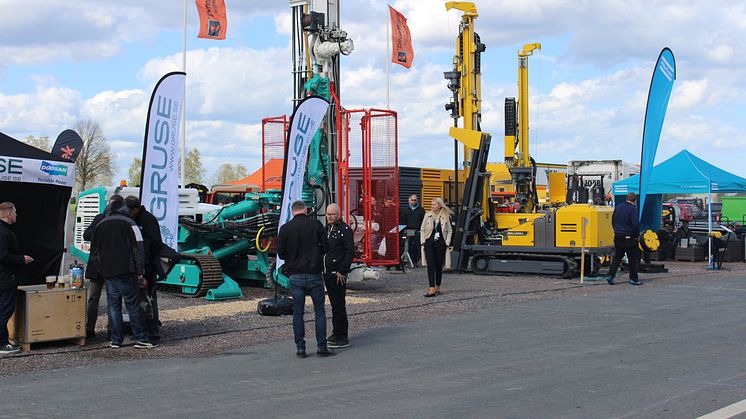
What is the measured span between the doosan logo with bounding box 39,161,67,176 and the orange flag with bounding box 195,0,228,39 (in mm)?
17763

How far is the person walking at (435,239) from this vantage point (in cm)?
1573

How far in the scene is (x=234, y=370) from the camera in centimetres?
891

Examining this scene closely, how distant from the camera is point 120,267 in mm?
10070

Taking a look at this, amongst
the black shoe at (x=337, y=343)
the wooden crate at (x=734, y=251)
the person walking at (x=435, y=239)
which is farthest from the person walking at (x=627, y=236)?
the black shoe at (x=337, y=343)

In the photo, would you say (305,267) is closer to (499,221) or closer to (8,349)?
(8,349)

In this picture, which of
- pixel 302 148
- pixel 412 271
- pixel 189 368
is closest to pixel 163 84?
pixel 302 148

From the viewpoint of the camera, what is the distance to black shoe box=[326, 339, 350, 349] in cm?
1036

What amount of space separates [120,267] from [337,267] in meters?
2.55

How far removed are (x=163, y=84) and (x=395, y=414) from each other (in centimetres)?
666

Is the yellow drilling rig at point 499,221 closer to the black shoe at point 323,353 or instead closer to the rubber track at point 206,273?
the rubber track at point 206,273

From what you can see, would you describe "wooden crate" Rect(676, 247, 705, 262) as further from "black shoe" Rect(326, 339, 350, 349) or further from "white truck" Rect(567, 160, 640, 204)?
"black shoe" Rect(326, 339, 350, 349)

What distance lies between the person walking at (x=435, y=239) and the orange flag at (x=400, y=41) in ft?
54.3

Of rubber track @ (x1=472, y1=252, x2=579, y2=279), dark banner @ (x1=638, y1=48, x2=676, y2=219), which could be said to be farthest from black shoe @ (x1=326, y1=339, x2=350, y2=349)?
dark banner @ (x1=638, y1=48, x2=676, y2=219)

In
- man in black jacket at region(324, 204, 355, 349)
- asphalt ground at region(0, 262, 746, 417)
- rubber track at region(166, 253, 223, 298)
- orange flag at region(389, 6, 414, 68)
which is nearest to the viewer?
asphalt ground at region(0, 262, 746, 417)
